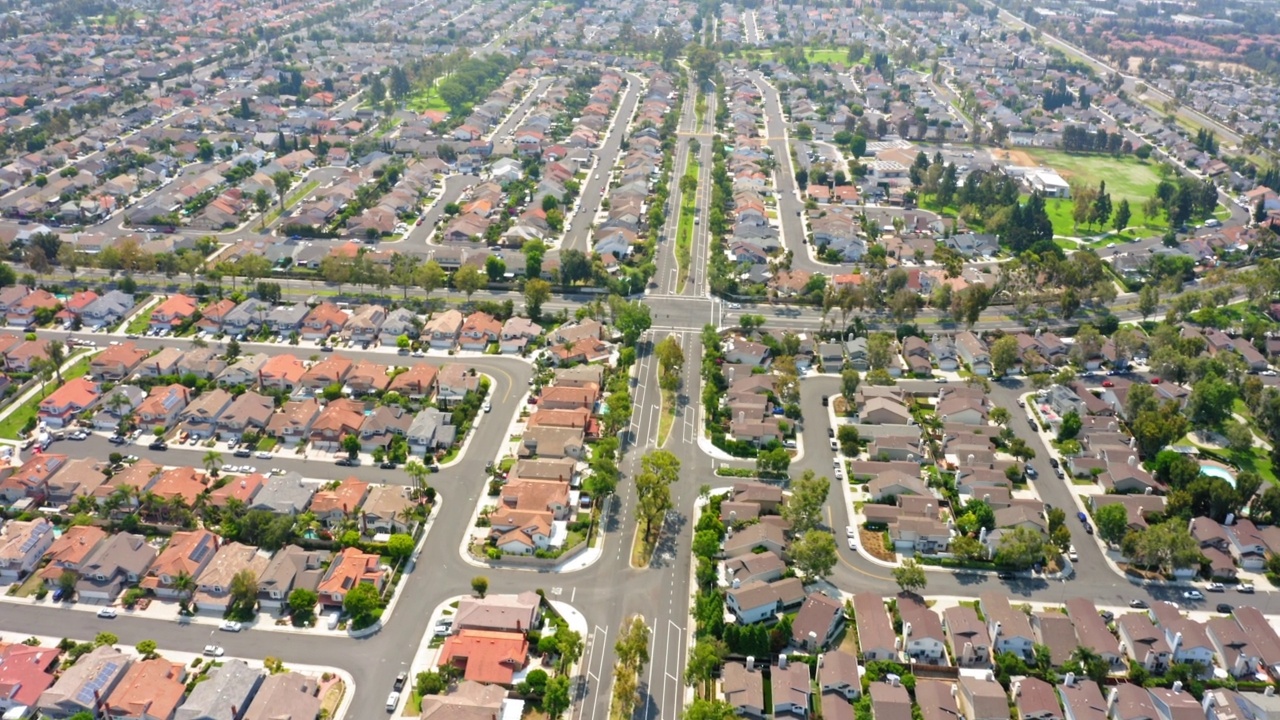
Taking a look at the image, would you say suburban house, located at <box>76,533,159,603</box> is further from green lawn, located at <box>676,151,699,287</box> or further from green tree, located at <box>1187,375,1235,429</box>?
green tree, located at <box>1187,375,1235,429</box>

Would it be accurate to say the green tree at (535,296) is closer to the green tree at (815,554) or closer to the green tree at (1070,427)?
the green tree at (815,554)

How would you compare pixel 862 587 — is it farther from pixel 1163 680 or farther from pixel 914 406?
pixel 914 406

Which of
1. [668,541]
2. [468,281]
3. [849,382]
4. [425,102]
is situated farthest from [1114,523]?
[425,102]

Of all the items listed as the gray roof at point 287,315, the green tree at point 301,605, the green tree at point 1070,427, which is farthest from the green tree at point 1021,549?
the gray roof at point 287,315

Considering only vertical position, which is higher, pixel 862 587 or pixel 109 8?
pixel 109 8

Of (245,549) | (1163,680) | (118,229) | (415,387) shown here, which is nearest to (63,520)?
(245,549)
